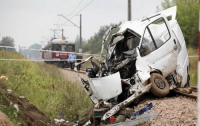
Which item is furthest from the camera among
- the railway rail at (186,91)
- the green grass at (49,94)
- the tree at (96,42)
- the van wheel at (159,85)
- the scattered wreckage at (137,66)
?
the tree at (96,42)

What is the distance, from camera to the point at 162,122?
8.10 metres

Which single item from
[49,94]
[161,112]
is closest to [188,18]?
[49,94]

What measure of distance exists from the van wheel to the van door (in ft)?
1.03

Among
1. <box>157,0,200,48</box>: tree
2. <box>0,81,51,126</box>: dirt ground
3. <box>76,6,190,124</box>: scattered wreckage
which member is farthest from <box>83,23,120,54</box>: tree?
<box>0,81,51,126</box>: dirt ground

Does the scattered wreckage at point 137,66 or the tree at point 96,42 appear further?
the tree at point 96,42

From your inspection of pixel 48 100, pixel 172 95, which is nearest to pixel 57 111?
pixel 48 100

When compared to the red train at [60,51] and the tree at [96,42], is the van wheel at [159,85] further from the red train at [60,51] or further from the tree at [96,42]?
the tree at [96,42]

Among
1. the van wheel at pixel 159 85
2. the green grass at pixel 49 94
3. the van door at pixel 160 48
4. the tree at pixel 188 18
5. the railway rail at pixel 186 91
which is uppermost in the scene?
the tree at pixel 188 18

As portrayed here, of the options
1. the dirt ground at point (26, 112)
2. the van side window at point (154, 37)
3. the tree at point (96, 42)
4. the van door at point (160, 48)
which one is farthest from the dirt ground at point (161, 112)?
the tree at point (96, 42)

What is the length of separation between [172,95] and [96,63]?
2464 millimetres

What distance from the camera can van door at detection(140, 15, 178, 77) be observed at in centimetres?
1087

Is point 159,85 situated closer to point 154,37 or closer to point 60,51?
point 154,37

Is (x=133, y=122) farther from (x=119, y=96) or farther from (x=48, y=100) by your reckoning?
(x=48, y=100)

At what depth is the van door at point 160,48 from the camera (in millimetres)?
10867
